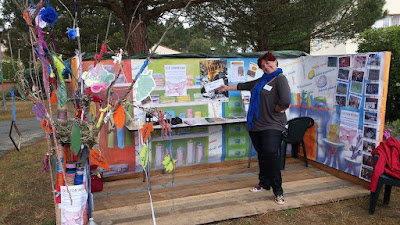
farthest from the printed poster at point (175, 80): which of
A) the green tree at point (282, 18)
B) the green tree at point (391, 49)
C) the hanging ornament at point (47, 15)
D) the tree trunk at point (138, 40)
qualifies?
the green tree at point (391, 49)

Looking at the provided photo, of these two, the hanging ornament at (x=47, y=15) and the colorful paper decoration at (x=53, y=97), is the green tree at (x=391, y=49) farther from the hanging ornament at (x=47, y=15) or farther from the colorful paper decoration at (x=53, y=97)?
the hanging ornament at (x=47, y=15)

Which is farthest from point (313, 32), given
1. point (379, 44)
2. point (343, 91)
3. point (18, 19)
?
point (18, 19)

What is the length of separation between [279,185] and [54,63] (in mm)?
2459

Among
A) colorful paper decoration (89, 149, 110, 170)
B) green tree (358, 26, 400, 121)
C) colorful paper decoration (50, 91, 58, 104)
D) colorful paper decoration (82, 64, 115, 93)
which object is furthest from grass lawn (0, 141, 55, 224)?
green tree (358, 26, 400, 121)

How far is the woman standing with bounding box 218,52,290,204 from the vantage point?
10.9 ft

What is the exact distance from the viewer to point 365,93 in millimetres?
3754

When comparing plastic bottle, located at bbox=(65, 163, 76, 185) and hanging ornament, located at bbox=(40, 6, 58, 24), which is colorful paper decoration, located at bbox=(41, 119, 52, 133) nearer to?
plastic bottle, located at bbox=(65, 163, 76, 185)

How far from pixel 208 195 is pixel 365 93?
2129 mm

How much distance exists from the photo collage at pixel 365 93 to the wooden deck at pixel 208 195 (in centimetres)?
49

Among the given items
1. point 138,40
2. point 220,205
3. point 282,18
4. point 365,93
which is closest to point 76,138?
point 220,205

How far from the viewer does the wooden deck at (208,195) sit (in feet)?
10.7

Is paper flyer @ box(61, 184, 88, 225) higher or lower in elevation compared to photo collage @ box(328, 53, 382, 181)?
lower

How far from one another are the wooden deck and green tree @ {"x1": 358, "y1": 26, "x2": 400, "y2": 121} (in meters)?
2.76

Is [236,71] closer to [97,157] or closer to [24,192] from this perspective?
[97,157]
